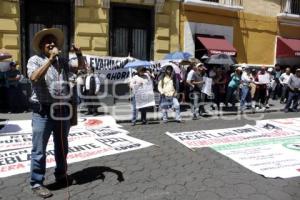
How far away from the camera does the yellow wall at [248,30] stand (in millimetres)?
17556

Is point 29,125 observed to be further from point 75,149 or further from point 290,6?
point 290,6

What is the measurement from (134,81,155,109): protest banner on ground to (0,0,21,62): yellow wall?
16.7ft

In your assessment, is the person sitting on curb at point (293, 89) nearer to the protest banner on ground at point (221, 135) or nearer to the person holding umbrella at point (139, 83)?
the protest banner on ground at point (221, 135)

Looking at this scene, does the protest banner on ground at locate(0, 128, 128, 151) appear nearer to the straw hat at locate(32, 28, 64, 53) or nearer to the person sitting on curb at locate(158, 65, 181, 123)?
the person sitting on curb at locate(158, 65, 181, 123)

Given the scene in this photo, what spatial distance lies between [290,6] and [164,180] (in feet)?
54.7

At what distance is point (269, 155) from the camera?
7.43 metres

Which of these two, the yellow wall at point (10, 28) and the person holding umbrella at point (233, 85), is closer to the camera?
the yellow wall at point (10, 28)

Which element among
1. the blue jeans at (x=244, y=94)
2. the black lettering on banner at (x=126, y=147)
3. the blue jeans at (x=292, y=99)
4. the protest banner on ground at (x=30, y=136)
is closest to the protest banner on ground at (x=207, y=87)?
the blue jeans at (x=244, y=94)

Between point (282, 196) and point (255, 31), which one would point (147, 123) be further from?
point (255, 31)

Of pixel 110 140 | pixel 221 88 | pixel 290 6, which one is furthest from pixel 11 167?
pixel 290 6

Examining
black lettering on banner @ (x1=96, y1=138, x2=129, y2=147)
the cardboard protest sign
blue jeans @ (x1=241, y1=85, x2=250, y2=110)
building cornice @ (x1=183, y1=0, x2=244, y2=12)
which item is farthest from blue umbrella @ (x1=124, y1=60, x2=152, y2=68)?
building cornice @ (x1=183, y1=0, x2=244, y2=12)

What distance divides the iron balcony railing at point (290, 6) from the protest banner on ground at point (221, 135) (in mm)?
11622

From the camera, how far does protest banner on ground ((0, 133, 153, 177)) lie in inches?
259

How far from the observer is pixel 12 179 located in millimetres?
6016
